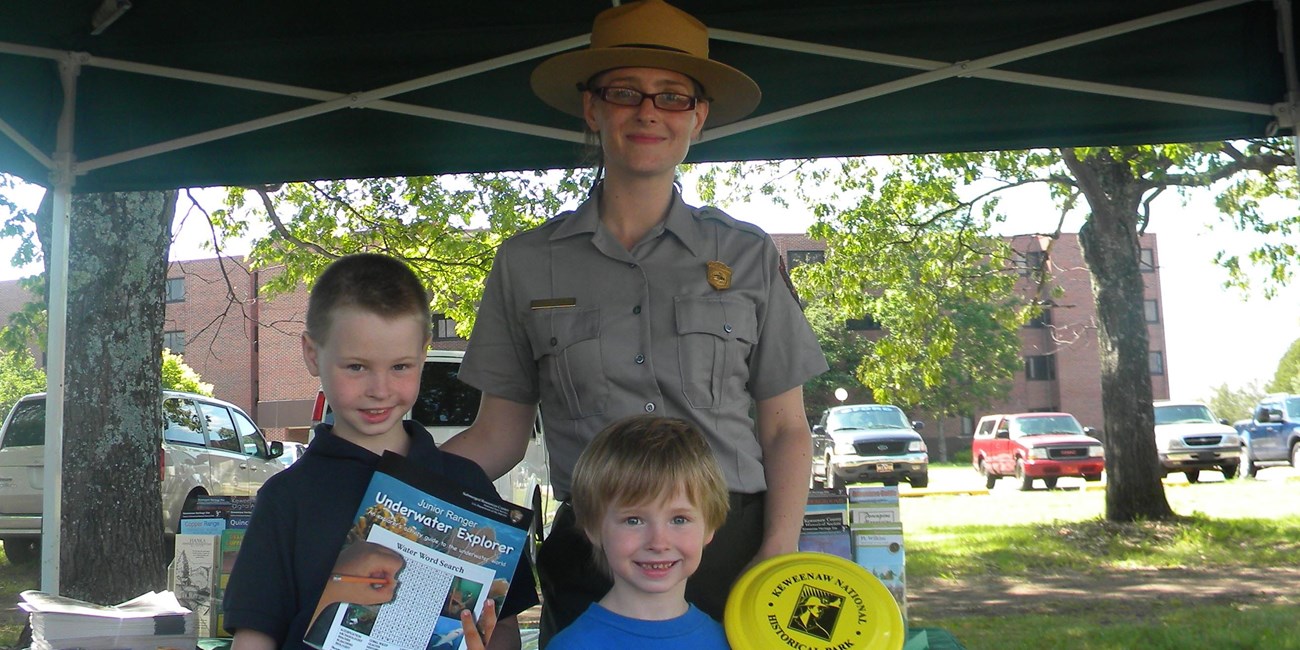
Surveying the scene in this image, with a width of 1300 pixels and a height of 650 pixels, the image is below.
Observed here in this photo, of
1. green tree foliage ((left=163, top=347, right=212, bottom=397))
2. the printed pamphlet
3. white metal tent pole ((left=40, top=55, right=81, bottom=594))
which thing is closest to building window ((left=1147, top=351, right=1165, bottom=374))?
green tree foliage ((left=163, top=347, right=212, bottom=397))

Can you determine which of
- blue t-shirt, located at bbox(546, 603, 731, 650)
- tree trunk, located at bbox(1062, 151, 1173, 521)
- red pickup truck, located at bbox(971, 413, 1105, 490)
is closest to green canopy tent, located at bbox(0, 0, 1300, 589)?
blue t-shirt, located at bbox(546, 603, 731, 650)

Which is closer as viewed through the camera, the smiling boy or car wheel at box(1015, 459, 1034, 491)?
the smiling boy

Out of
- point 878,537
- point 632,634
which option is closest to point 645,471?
point 632,634

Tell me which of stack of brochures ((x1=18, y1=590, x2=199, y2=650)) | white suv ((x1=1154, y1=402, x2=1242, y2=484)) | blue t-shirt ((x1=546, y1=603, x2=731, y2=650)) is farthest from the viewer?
white suv ((x1=1154, y1=402, x2=1242, y2=484))

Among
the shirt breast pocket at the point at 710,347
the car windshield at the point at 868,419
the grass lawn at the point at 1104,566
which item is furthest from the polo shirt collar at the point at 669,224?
the car windshield at the point at 868,419

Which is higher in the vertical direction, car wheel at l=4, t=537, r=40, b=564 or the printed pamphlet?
the printed pamphlet

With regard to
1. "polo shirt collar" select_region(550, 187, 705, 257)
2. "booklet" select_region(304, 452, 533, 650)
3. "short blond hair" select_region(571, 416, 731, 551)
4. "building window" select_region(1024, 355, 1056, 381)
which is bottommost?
"booklet" select_region(304, 452, 533, 650)

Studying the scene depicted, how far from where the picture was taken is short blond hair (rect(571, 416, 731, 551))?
2.03 metres

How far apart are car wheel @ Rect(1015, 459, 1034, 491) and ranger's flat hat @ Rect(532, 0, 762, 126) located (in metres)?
20.7

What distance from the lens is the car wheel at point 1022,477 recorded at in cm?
2173

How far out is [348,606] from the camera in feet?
6.01

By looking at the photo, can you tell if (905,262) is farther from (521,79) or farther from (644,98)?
(644,98)

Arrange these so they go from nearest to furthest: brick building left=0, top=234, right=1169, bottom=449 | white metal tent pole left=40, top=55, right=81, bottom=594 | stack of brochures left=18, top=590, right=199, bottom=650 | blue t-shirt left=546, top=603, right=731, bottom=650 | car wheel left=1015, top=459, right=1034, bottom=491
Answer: blue t-shirt left=546, top=603, right=731, bottom=650 → stack of brochures left=18, top=590, right=199, bottom=650 → white metal tent pole left=40, top=55, right=81, bottom=594 → car wheel left=1015, top=459, right=1034, bottom=491 → brick building left=0, top=234, right=1169, bottom=449

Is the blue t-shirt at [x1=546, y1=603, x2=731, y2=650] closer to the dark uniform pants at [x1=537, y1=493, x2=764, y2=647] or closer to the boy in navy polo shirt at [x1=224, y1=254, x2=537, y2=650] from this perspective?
the boy in navy polo shirt at [x1=224, y1=254, x2=537, y2=650]
